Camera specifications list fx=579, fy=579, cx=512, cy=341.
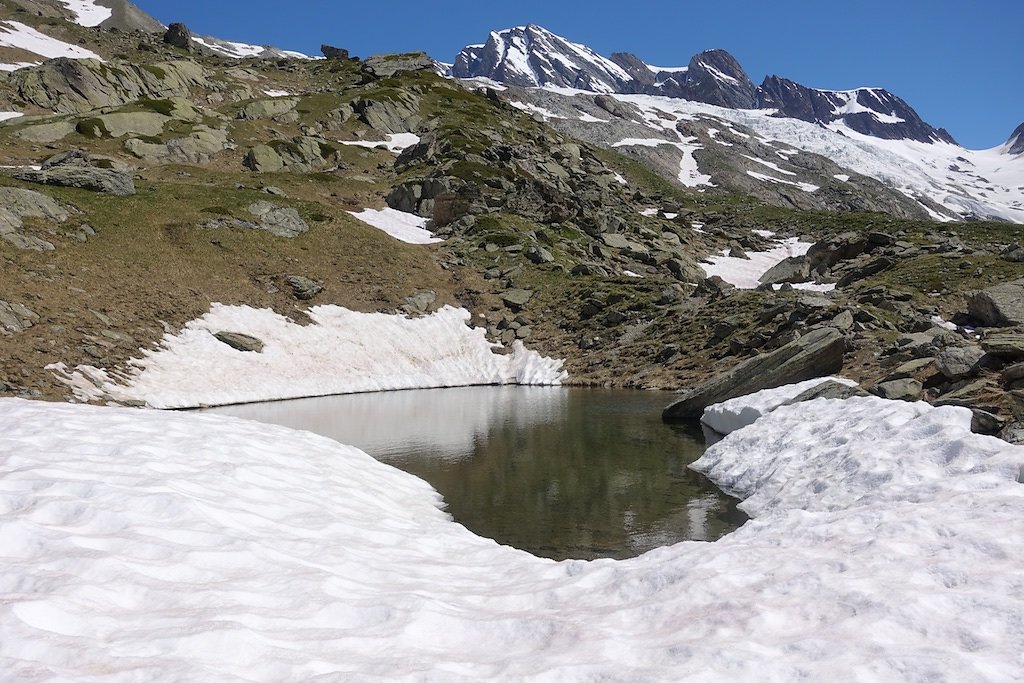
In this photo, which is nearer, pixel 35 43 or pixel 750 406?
pixel 750 406

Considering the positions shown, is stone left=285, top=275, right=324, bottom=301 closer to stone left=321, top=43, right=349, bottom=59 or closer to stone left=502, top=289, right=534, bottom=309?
stone left=502, top=289, right=534, bottom=309

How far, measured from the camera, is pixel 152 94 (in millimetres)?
93812

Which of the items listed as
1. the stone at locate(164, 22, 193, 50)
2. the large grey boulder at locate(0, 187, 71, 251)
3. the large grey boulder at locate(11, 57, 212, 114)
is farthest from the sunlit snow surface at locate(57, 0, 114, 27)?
the large grey boulder at locate(0, 187, 71, 251)

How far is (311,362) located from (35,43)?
4847 inches

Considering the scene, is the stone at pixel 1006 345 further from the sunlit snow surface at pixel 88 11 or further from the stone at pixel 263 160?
the sunlit snow surface at pixel 88 11

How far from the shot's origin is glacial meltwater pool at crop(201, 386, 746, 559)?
1323 centimetres

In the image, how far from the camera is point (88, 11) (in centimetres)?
18112

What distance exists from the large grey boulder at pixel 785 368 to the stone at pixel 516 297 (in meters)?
27.7

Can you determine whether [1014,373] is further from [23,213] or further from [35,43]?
[35,43]

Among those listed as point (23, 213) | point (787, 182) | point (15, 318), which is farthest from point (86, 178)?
point (787, 182)

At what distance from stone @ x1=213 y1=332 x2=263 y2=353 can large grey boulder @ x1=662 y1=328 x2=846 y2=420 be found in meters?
27.9

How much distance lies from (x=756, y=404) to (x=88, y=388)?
30337 millimetres

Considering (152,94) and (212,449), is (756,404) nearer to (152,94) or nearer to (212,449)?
(212,449)

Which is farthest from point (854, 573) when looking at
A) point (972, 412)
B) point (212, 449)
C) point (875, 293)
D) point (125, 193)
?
point (125, 193)
